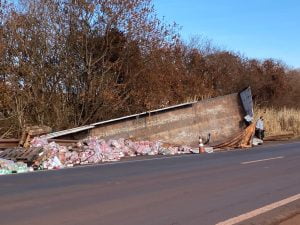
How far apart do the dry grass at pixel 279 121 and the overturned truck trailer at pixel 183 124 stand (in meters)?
5.24

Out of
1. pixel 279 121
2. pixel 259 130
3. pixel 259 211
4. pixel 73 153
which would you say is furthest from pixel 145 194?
pixel 279 121

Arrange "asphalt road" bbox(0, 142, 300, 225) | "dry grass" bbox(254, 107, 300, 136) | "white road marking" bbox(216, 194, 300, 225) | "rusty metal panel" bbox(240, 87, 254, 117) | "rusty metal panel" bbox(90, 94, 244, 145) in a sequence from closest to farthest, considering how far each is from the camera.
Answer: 1. "white road marking" bbox(216, 194, 300, 225)
2. "asphalt road" bbox(0, 142, 300, 225)
3. "rusty metal panel" bbox(90, 94, 244, 145)
4. "rusty metal panel" bbox(240, 87, 254, 117)
5. "dry grass" bbox(254, 107, 300, 136)

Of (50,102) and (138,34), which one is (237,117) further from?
(50,102)

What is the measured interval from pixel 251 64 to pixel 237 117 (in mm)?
26194

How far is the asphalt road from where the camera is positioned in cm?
825

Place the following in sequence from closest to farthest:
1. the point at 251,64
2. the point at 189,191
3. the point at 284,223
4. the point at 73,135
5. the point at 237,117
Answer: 1. the point at 284,223
2. the point at 189,191
3. the point at 73,135
4. the point at 237,117
5. the point at 251,64

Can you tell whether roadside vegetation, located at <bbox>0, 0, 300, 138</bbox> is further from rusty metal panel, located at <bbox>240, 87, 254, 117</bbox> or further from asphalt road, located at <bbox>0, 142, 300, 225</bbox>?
asphalt road, located at <bbox>0, 142, 300, 225</bbox>

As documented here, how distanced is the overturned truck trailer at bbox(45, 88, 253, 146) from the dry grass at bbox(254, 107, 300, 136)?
5237 millimetres

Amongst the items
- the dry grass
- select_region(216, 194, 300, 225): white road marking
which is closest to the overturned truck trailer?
the dry grass

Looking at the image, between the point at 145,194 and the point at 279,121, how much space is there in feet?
100.0

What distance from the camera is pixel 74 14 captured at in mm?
27609

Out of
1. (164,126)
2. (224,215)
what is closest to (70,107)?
(164,126)

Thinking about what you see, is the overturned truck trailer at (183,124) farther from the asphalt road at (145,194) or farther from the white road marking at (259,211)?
the white road marking at (259,211)

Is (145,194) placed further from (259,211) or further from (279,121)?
(279,121)
